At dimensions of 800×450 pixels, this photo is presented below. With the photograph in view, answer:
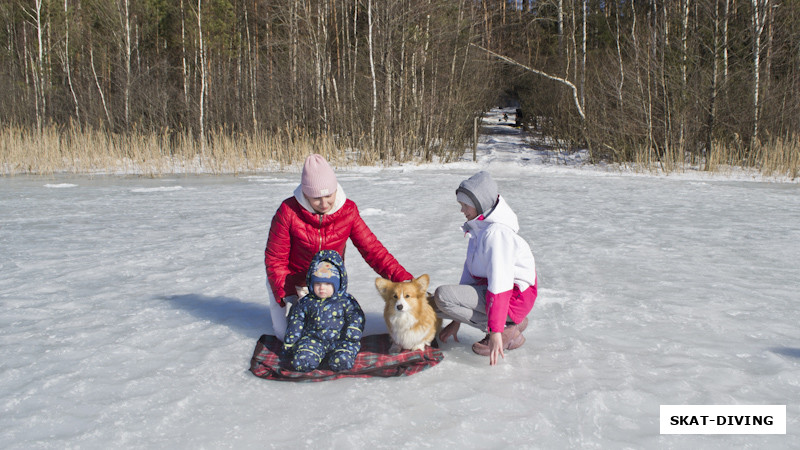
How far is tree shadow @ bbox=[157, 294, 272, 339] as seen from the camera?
327 centimetres

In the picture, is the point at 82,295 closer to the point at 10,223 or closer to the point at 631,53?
the point at 10,223

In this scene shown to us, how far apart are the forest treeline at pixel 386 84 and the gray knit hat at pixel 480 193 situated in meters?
10.6

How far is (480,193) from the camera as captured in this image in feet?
8.85

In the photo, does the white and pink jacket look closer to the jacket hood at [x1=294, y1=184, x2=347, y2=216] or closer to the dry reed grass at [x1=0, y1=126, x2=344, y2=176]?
the jacket hood at [x1=294, y1=184, x2=347, y2=216]

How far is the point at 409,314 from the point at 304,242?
777mm

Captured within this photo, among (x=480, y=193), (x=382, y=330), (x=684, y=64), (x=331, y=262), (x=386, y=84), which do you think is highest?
(x=684, y=64)

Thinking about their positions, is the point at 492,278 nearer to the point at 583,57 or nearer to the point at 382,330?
the point at 382,330

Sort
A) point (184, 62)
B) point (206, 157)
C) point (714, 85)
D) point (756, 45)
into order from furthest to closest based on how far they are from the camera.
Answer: point (184, 62), point (206, 157), point (714, 85), point (756, 45)

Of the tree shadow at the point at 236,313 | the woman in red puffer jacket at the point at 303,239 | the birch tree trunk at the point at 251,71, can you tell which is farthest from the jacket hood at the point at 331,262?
the birch tree trunk at the point at 251,71

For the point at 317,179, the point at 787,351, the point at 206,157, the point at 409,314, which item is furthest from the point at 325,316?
the point at 206,157

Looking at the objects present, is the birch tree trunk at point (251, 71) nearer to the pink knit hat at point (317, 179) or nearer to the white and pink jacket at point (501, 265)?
the pink knit hat at point (317, 179)

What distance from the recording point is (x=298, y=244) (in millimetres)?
3115

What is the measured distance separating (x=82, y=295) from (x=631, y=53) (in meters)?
15.4

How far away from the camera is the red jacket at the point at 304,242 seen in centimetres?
303
